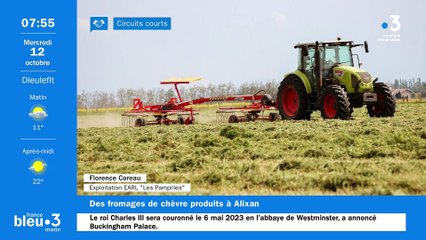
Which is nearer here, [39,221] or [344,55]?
[39,221]

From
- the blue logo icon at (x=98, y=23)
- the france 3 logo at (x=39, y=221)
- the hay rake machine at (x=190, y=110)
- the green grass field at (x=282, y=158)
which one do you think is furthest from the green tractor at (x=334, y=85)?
the france 3 logo at (x=39, y=221)

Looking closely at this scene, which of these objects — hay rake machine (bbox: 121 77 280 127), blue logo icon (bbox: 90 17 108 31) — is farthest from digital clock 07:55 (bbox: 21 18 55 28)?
hay rake machine (bbox: 121 77 280 127)

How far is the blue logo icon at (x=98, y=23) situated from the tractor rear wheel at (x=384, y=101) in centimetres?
1013

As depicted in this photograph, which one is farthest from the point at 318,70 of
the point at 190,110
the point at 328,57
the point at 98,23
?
the point at 98,23

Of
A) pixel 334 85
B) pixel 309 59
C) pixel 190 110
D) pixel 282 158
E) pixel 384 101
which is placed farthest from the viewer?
pixel 190 110

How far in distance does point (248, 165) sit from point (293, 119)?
902cm

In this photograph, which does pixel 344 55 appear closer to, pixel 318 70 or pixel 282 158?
pixel 318 70

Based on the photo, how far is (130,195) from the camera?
6695 mm

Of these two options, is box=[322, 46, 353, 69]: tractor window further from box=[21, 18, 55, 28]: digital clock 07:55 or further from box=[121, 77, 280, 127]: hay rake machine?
box=[21, 18, 55, 28]: digital clock 07:55

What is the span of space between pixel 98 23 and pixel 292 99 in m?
10.8

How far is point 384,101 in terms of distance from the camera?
52.6 ft

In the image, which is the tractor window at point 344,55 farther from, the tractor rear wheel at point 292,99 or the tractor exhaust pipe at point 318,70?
the tractor rear wheel at point 292,99

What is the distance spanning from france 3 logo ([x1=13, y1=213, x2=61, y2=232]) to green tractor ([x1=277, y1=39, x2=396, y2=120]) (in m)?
9.99

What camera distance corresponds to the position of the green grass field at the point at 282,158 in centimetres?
746
